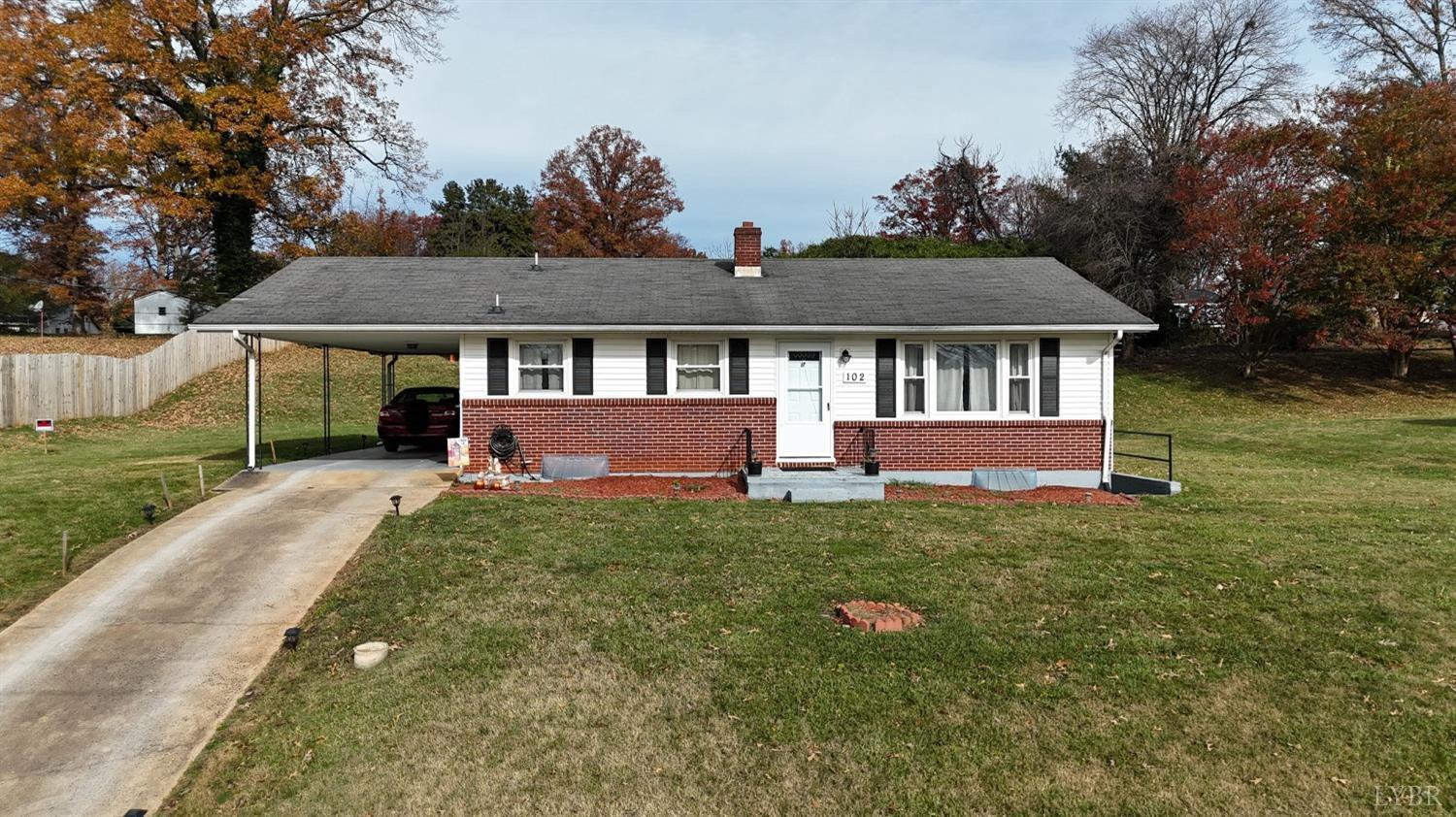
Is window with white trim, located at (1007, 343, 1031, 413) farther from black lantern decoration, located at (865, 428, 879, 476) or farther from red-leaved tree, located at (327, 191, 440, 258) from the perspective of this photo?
red-leaved tree, located at (327, 191, 440, 258)

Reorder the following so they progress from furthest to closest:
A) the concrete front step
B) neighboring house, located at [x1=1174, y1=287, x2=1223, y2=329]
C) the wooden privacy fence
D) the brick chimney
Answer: neighboring house, located at [x1=1174, y1=287, x2=1223, y2=329]
the wooden privacy fence
the brick chimney
the concrete front step

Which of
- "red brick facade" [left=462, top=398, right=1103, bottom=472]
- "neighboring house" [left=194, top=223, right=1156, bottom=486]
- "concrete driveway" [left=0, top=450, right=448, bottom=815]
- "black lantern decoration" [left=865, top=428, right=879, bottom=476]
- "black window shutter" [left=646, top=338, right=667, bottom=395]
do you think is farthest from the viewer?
"black window shutter" [left=646, top=338, right=667, bottom=395]

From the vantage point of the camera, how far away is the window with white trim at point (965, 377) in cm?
1316

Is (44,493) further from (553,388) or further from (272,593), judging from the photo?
(553,388)

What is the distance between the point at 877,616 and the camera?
5.98m

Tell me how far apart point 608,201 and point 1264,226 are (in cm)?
3269

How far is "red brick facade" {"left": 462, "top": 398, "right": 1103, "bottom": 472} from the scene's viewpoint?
41.9ft

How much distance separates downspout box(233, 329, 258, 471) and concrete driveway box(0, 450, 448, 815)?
2.41 metres

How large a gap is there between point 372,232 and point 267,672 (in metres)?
37.1

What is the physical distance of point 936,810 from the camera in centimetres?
377

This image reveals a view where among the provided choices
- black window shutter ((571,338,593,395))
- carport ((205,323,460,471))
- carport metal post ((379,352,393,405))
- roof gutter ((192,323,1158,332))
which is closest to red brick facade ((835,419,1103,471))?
roof gutter ((192,323,1158,332))

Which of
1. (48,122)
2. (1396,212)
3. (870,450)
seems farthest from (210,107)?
(1396,212)

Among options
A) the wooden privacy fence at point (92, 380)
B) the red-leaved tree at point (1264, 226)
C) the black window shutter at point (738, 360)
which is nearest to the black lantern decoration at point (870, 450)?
the black window shutter at point (738, 360)

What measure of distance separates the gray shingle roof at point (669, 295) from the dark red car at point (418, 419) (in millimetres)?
2841
